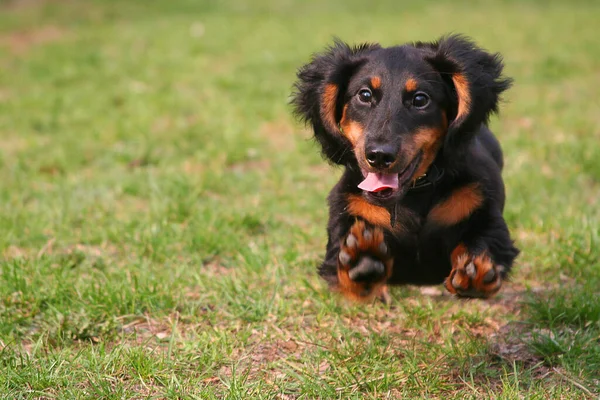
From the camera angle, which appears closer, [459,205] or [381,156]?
[381,156]

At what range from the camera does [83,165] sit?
6.30 metres

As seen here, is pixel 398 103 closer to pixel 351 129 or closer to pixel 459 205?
pixel 351 129

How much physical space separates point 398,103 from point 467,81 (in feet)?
0.94

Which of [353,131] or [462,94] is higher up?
[462,94]

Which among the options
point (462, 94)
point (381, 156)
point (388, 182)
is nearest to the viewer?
point (381, 156)

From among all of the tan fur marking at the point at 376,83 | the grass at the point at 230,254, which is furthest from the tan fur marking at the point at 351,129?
the grass at the point at 230,254

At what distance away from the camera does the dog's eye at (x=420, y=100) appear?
3041 millimetres

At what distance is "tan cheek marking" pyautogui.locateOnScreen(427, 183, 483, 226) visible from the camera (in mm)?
3100

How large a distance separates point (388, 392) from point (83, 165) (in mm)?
4023

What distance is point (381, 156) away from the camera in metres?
2.81

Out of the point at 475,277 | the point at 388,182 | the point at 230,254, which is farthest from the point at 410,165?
the point at 230,254

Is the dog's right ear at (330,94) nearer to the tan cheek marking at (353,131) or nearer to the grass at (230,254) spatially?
the tan cheek marking at (353,131)

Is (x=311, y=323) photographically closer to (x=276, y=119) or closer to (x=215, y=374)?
(x=215, y=374)

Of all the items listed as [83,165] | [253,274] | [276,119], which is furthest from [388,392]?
[276,119]
